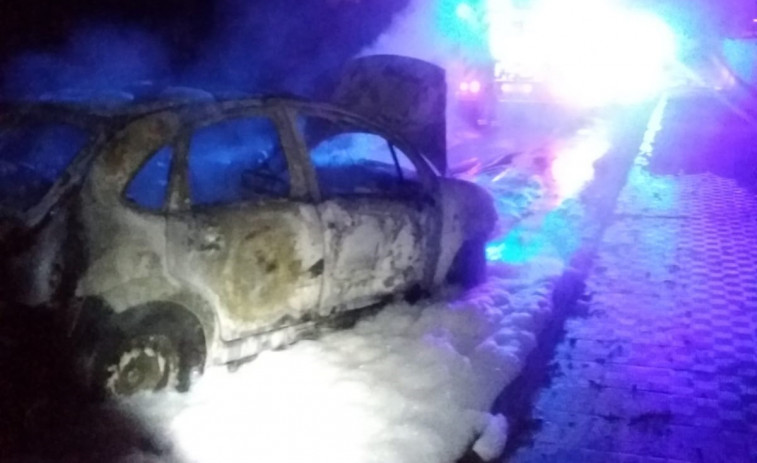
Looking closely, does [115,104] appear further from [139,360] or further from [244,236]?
[139,360]

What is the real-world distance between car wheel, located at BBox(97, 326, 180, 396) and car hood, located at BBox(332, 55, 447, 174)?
4.05 meters

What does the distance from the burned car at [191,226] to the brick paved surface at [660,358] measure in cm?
155

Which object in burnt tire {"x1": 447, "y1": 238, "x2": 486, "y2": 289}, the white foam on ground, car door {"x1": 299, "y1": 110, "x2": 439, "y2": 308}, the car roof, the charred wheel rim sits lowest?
the white foam on ground

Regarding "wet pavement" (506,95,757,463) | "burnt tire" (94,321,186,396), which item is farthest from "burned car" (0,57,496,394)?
"wet pavement" (506,95,757,463)

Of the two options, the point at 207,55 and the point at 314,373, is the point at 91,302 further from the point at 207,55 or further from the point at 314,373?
the point at 207,55

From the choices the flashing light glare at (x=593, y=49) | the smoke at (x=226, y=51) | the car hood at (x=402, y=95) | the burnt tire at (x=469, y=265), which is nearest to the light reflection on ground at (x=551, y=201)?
the burnt tire at (x=469, y=265)

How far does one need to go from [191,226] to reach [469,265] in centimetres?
291

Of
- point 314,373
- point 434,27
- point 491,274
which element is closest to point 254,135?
point 314,373

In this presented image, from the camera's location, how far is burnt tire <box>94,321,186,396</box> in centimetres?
423

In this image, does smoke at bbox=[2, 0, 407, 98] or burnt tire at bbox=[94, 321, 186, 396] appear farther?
smoke at bbox=[2, 0, 407, 98]

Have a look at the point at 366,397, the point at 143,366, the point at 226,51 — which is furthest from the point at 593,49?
the point at 143,366

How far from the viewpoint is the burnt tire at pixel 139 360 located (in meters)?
4.23

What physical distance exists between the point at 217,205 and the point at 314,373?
121 centimetres

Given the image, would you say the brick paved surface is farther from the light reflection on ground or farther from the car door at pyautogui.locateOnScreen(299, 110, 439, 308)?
the car door at pyautogui.locateOnScreen(299, 110, 439, 308)
